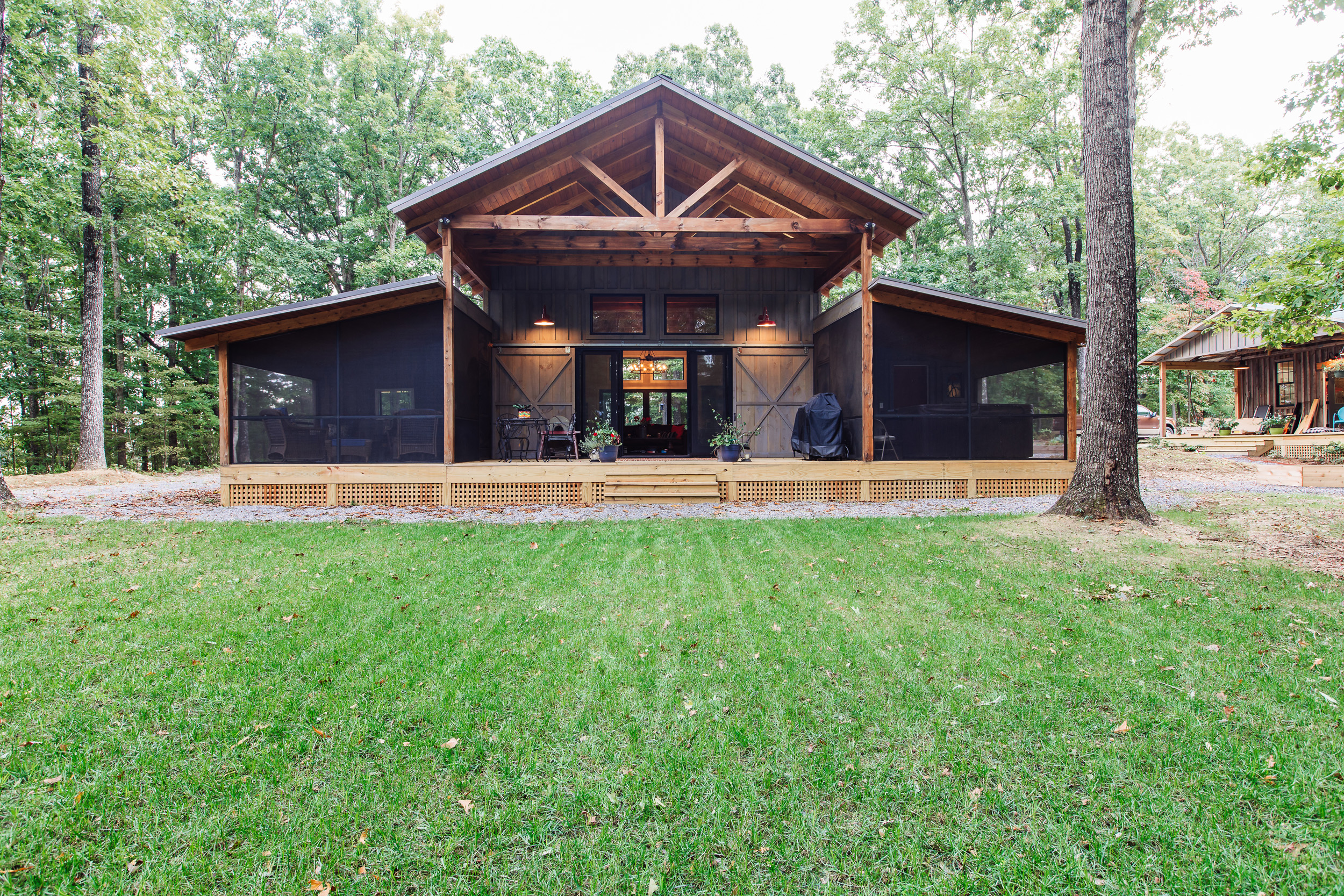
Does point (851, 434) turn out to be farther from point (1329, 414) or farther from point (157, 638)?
point (1329, 414)

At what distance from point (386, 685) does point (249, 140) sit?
21507mm

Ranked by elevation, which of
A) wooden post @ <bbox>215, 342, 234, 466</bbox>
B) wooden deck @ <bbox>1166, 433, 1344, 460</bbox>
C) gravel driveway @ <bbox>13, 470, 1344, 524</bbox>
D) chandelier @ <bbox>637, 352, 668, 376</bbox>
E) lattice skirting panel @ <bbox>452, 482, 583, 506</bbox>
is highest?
chandelier @ <bbox>637, 352, 668, 376</bbox>

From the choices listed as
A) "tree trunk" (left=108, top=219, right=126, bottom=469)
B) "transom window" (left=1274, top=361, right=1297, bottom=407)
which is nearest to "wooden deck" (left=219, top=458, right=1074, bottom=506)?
"tree trunk" (left=108, top=219, right=126, bottom=469)

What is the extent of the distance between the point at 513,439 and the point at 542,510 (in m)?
3.55

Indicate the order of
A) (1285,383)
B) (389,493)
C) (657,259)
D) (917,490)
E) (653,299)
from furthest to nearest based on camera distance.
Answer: (1285,383) → (653,299) → (657,259) → (917,490) → (389,493)

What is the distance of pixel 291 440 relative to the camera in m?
8.31

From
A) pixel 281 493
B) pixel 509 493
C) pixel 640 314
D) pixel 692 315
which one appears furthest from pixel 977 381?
pixel 281 493

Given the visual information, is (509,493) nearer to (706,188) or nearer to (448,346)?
(448,346)

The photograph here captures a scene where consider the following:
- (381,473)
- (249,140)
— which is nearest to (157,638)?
(381,473)

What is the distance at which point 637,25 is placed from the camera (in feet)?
75.7

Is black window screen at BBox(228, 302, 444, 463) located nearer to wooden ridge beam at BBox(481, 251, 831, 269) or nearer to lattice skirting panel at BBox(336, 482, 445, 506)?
lattice skirting panel at BBox(336, 482, 445, 506)

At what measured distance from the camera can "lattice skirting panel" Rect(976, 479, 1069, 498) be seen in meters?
8.77

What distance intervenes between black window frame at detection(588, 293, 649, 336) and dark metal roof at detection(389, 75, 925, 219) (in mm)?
3956

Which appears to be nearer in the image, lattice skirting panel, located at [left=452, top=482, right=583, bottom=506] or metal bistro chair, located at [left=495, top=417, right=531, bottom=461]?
lattice skirting panel, located at [left=452, top=482, right=583, bottom=506]
